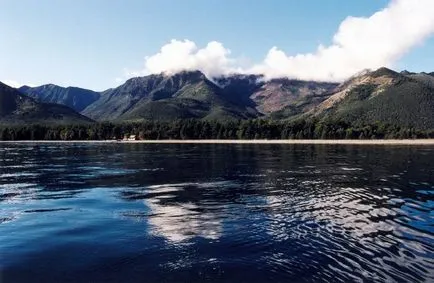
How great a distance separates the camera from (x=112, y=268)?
84.9ft

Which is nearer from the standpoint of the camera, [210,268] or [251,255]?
[210,268]

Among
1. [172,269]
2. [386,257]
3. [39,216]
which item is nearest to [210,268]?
[172,269]

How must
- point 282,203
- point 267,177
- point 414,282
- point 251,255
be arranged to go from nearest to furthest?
1. point 414,282
2. point 251,255
3. point 282,203
4. point 267,177

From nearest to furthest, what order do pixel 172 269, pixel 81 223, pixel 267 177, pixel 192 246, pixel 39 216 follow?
pixel 172 269
pixel 192 246
pixel 81 223
pixel 39 216
pixel 267 177

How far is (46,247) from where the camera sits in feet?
100

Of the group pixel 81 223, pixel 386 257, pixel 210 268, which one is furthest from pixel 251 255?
pixel 81 223

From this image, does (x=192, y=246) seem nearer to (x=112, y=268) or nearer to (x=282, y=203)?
(x=112, y=268)

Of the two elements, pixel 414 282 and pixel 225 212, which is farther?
pixel 225 212

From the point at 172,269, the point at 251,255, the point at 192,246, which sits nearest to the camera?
the point at 172,269

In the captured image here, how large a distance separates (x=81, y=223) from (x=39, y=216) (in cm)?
545

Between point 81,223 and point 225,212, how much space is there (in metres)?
12.3

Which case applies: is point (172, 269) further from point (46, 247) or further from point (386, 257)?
point (386, 257)

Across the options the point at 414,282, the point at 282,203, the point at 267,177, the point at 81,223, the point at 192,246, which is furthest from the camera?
the point at 267,177

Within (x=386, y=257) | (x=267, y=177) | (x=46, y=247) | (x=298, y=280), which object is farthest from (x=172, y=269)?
(x=267, y=177)
